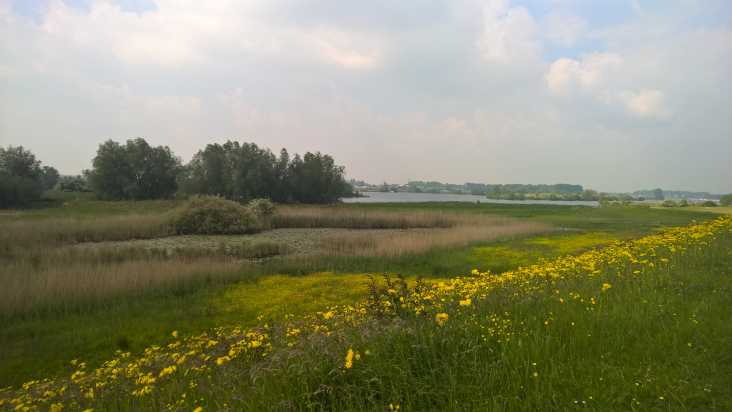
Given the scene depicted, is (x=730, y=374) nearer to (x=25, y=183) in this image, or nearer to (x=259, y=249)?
(x=259, y=249)

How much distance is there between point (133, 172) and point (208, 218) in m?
21.5

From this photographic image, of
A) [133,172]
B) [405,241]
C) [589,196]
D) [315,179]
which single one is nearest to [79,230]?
[405,241]

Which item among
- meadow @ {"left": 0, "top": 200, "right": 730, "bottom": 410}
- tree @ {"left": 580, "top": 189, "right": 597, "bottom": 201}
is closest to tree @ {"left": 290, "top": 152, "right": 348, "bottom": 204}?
meadow @ {"left": 0, "top": 200, "right": 730, "bottom": 410}

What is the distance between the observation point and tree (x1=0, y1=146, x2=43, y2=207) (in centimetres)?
2214

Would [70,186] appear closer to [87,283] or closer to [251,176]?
[251,176]

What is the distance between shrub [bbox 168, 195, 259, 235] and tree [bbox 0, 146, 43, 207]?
9.30 meters

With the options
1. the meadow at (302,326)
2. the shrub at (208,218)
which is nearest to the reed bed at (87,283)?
the meadow at (302,326)

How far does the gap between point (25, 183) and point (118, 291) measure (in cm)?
2088

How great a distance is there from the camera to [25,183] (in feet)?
76.4

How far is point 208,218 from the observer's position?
25250 mm

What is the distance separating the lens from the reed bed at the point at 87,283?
9039mm

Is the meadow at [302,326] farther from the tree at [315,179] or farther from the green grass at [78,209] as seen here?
the tree at [315,179]

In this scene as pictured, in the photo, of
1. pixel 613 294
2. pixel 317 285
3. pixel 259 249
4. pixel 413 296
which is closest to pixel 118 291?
pixel 317 285

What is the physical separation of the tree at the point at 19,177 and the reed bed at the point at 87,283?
13818mm
